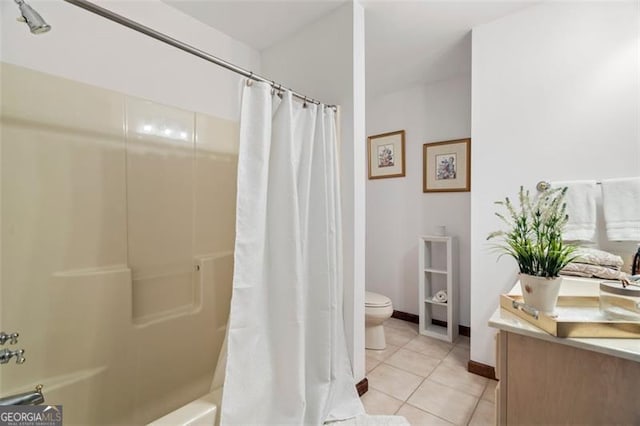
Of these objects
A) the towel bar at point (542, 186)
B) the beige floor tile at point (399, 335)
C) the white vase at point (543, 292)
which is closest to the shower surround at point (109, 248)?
the beige floor tile at point (399, 335)

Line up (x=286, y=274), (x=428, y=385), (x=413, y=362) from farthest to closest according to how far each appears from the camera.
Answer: (x=413, y=362)
(x=428, y=385)
(x=286, y=274)

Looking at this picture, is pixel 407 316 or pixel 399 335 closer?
pixel 399 335

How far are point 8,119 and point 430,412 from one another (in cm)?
255

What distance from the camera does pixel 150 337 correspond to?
1.48 meters

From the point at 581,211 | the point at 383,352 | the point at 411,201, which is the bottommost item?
the point at 383,352

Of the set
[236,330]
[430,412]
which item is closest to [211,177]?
[236,330]

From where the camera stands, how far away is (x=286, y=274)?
1.32 meters

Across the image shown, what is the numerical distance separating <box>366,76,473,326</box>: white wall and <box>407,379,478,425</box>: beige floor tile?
38.6 inches

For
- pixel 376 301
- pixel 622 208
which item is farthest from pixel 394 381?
pixel 622 208

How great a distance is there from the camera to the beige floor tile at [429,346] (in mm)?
2227

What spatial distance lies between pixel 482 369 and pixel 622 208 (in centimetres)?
131

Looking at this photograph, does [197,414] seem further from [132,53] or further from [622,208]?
[622,208]

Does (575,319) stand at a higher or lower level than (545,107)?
lower

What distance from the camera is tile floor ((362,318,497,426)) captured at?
1.54 meters
